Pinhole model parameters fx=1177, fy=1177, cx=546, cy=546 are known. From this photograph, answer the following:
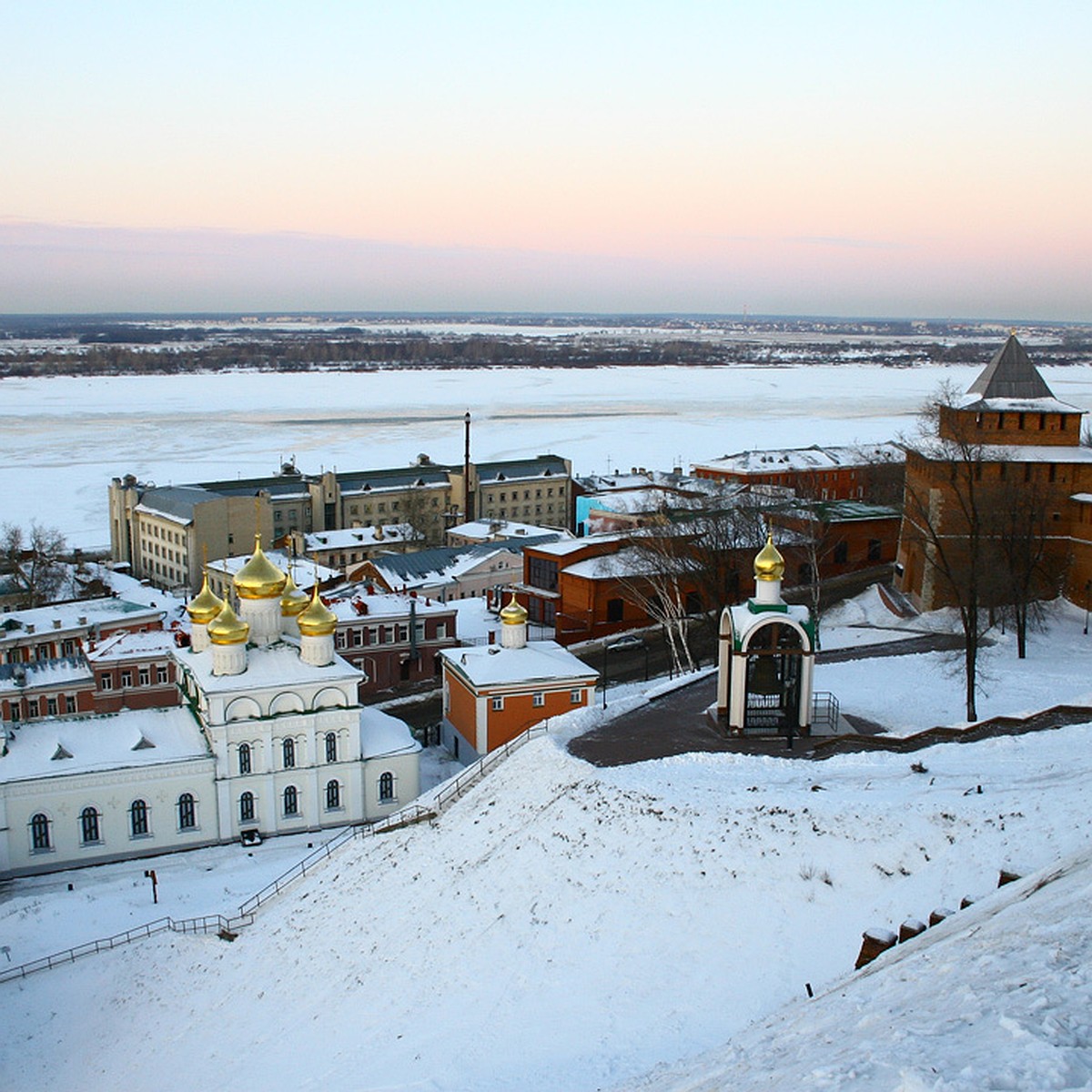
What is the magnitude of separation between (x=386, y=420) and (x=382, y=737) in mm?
73121

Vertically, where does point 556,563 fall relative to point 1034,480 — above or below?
below

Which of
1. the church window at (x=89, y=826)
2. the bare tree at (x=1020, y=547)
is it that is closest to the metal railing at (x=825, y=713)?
the bare tree at (x=1020, y=547)

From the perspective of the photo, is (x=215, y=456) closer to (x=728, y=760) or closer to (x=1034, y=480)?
(x=1034, y=480)

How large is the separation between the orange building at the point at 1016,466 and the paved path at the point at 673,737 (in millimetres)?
10757

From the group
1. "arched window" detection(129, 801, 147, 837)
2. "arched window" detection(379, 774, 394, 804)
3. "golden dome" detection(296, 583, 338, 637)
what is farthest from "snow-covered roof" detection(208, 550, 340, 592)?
"arched window" detection(129, 801, 147, 837)

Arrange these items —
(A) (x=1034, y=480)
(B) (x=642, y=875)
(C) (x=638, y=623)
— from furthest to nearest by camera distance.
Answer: (C) (x=638, y=623) → (A) (x=1034, y=480) → (B) (x=642, y=875)

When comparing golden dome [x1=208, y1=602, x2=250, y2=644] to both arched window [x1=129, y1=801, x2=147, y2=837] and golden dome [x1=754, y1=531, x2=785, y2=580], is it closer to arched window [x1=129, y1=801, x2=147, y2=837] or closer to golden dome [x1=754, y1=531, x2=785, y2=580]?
arched window [x1=129, y1=801, x2=147, y2=837]

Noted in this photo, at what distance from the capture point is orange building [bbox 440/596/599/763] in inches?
1003

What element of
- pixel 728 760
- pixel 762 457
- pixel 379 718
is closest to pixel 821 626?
pixel 379 718

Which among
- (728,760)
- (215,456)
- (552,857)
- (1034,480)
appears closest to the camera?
(552,857)

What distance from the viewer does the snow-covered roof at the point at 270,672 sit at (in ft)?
76.0

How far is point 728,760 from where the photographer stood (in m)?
17.7

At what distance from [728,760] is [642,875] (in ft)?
10.6

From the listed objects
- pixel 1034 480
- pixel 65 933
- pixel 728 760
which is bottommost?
pixel 65 933
